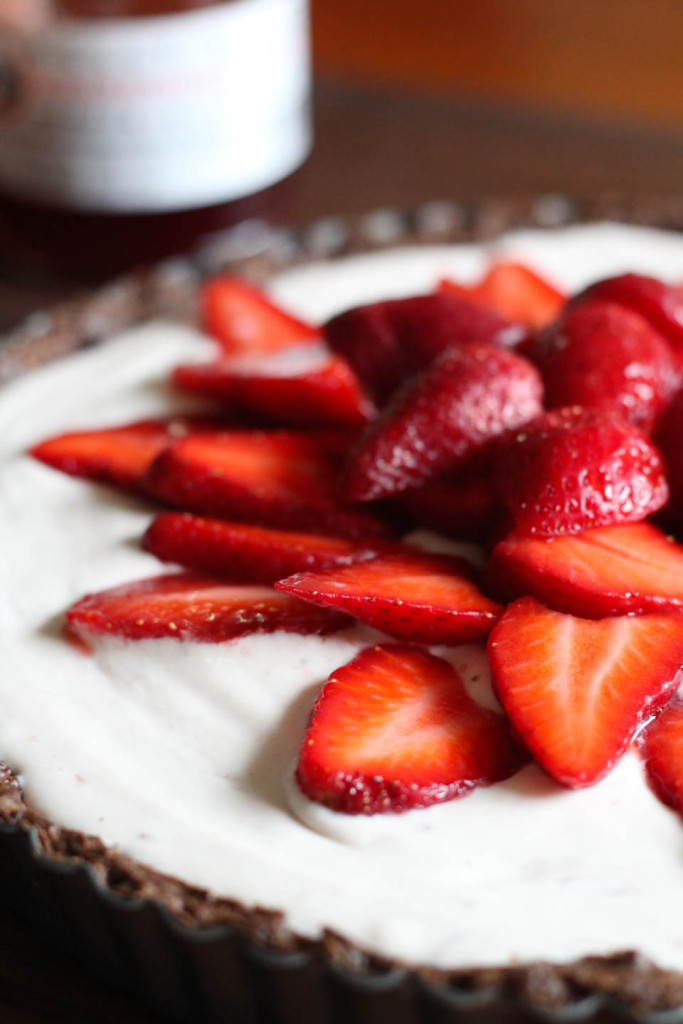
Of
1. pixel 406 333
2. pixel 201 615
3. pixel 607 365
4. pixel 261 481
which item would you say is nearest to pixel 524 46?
pixel 406 333

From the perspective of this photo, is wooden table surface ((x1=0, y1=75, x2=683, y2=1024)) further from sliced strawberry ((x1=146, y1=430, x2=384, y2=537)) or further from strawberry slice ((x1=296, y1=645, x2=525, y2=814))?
strawberry slice ((x1=296, y1=645, x2=525, y2=814))

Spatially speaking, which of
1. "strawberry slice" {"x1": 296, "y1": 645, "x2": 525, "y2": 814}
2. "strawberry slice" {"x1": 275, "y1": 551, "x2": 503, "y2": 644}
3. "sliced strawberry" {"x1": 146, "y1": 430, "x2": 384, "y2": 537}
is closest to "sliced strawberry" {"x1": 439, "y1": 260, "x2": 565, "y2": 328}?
"sliced strawberry" {"x1": 146, "y1": 430, "x2": 384, "y2": 537}

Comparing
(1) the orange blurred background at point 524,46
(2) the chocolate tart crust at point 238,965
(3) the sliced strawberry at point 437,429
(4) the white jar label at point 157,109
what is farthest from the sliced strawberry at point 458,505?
(1) the orange blurred background at point 524,46

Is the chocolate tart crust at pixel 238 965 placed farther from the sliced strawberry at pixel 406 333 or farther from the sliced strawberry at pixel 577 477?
the sliced strawberry at pixel 406 333

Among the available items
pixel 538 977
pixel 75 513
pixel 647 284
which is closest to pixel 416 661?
pixel 538 977

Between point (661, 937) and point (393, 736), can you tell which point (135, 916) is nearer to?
point (393, 736)

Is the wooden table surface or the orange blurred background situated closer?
the wooden table surface
